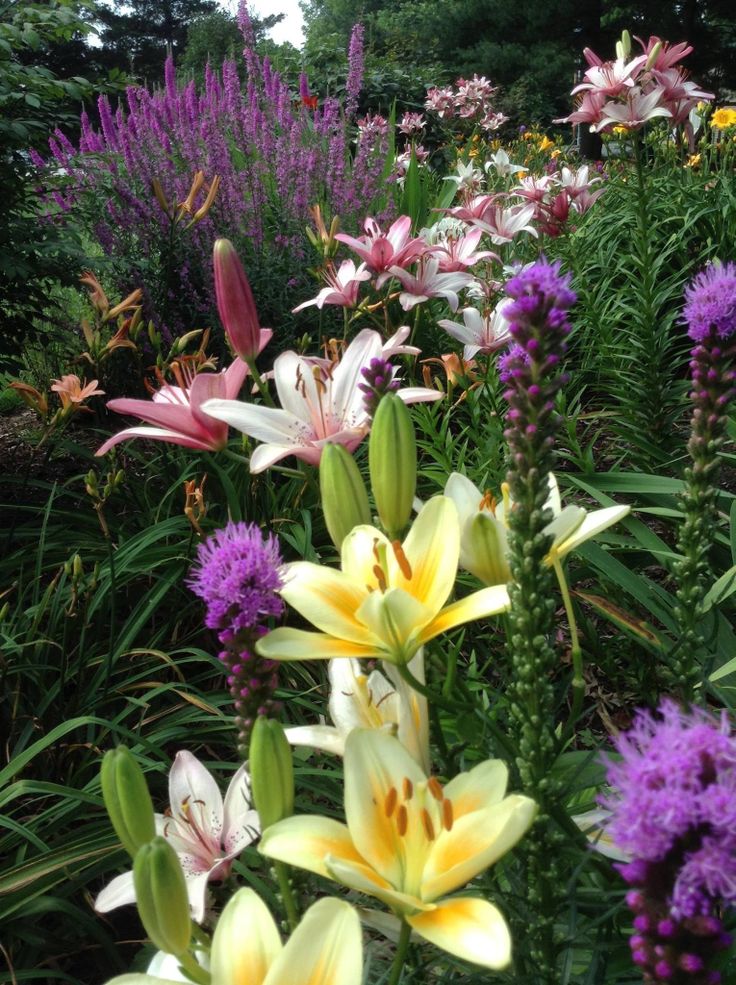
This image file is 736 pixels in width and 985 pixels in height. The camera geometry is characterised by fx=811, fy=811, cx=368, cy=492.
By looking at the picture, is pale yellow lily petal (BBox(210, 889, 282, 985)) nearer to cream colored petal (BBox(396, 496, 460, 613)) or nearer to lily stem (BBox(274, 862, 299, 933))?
lily stem (BBox(274, 862, 299, 933))

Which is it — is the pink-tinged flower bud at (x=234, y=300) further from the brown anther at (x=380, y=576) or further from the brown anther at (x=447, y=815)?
the brown anther at (x=447, y=815)

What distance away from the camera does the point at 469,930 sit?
472mm

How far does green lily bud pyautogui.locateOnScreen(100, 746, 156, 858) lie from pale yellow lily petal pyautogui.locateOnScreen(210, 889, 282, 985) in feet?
0.26

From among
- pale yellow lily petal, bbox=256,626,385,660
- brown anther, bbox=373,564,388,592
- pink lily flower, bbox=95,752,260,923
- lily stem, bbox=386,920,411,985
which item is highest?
brown anther, bbox=373,564,388,592

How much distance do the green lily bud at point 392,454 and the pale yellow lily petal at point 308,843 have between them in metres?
0.25

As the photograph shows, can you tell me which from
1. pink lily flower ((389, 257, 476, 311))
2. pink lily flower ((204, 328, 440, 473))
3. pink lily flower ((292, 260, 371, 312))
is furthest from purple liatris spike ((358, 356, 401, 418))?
pink lily flower ((389, 257, 476, 311))

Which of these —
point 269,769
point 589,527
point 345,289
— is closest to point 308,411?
point 589,527

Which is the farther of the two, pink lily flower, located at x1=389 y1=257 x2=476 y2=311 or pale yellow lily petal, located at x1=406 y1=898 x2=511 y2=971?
pink lily flower, located at x1=389 y1=257 x2=476 y2=311

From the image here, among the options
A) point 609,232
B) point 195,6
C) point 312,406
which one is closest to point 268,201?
point 609,232

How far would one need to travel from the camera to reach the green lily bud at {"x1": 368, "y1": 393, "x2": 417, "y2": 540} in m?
0.65

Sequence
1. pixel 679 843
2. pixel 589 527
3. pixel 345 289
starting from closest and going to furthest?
pixel 679 843 → pixel 589 527 → pixel 345 289

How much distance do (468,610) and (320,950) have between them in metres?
0.25

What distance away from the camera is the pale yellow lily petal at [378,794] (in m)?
0.53

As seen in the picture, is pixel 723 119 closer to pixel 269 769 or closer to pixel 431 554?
pixel 431 554
